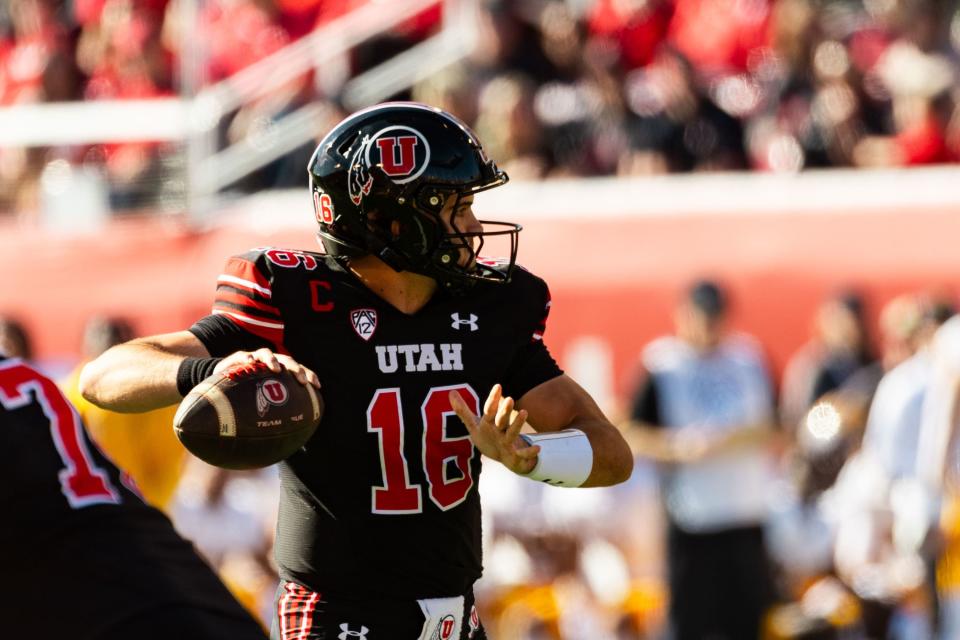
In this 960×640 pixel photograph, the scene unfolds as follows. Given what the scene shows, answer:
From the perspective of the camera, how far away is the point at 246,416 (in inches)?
139

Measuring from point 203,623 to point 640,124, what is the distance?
6.42 metres

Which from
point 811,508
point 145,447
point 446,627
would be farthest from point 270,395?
point 811,508

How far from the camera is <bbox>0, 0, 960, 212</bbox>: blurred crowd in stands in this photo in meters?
8.98

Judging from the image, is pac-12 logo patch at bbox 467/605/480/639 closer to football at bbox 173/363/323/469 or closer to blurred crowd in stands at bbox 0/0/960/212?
football at bbox 173/363/323/469

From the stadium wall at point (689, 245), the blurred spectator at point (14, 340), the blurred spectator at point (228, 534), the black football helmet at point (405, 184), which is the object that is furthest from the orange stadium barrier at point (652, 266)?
the black football helmet at point (405, 184)

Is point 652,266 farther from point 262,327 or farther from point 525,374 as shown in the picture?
point 262,327

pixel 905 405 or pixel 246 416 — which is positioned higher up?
pixel 246 416

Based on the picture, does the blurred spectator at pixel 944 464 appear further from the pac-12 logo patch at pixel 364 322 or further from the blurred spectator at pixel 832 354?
the pac-12 logo patch at pixel 364 322

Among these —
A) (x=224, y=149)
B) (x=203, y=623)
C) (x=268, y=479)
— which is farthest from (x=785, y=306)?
(x=203, y=623)

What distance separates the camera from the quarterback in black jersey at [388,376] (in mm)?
3959

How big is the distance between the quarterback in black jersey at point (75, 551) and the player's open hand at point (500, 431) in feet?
2.01

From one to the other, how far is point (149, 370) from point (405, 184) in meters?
0.72

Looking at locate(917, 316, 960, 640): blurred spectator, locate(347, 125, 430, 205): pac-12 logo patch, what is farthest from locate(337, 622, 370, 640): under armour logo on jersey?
locate(917, 316, 960, 640): blurred spectator

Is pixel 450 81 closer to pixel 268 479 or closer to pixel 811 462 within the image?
pixel 268 479
